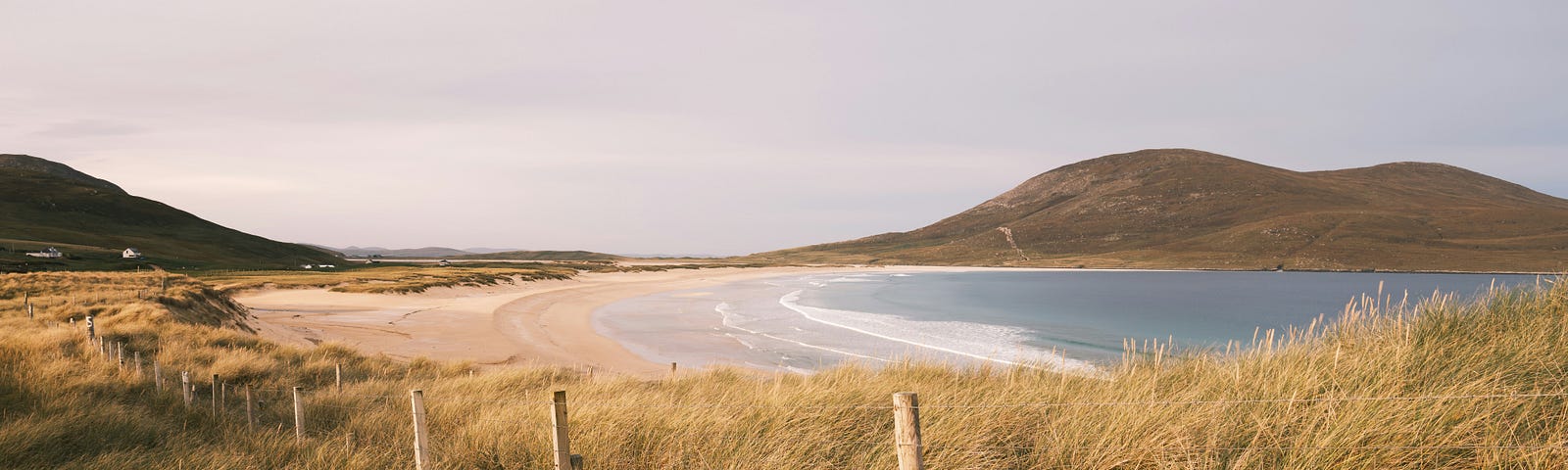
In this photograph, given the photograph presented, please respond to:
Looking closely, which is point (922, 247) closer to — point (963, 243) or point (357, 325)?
point (963, 243)

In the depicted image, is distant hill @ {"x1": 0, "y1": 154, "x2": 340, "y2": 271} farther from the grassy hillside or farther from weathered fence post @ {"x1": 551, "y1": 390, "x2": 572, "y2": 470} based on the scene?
weathered fence post @ {"x1": 551, "y1": 390, "x2": 572, "y2": 470}

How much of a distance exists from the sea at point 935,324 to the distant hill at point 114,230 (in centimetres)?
5184

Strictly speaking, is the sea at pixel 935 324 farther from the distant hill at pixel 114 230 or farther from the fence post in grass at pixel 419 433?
the distant hill at pixel 114 230

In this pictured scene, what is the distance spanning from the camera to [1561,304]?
22.7 feet

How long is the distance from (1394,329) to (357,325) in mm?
29041

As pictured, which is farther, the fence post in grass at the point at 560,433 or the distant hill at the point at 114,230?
the distant hill at the point at 114,230

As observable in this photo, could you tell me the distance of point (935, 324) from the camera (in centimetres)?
3172

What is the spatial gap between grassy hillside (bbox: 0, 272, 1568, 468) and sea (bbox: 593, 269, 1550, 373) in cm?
224

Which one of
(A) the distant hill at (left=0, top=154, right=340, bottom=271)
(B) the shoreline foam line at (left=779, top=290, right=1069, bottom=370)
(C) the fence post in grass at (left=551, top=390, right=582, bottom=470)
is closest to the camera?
(C) the fence post in grass at (left=551, top=390, right=582, bottom=470)

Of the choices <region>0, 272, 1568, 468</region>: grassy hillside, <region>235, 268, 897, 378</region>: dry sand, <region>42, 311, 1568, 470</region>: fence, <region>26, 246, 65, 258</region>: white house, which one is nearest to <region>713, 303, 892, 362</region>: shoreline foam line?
<region>235, 268, 897, 378</region>: dry sand

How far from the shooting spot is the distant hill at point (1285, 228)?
110 metres

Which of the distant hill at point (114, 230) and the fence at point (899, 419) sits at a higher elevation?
the distant hill at point (114, 230)

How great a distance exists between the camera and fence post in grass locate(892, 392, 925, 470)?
3740mm

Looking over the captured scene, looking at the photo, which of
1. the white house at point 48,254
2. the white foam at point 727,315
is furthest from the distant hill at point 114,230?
the white foam at point 727,315
